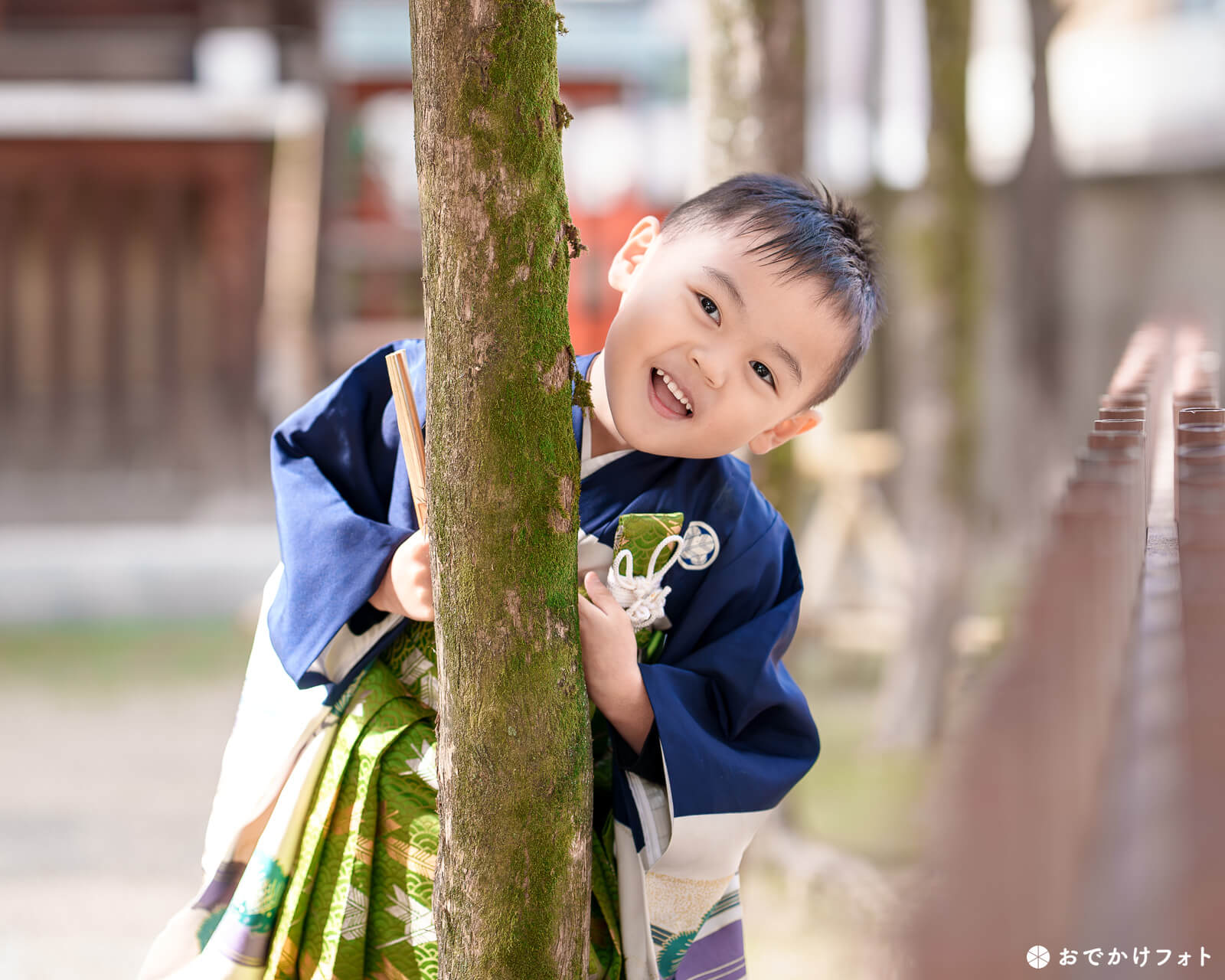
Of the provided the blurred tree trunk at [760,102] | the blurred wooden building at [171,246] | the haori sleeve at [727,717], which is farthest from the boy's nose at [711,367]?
the blurred wooden building at [171,246]

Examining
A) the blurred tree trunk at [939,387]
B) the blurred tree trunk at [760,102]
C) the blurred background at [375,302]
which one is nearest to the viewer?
the blurred tree trunk at [760,102]

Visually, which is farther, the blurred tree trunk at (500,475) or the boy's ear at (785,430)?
the boy's ear at (785,430)

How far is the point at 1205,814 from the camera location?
50cm

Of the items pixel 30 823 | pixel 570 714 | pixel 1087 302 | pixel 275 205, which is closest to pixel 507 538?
pixel 570 714

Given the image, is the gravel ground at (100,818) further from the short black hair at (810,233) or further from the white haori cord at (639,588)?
the short black hair at (810,233)

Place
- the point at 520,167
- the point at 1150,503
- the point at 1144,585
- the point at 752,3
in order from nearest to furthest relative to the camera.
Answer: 1. the point at 1144,585
2. the point at 520,167
3. the point at 1150,503
4. the point at 752,3

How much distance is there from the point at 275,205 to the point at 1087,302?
241 inches

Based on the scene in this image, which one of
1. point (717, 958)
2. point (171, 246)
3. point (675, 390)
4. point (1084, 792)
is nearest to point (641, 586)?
point (675, 390)

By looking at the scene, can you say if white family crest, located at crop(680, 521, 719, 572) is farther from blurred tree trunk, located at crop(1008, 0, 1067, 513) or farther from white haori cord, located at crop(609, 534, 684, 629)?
blurred tree trunk, located at crop(1008, 0, 1067, 513)

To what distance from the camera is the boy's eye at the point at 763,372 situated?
121 centimetres

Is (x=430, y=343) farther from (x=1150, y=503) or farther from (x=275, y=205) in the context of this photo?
(x=275, y=205)

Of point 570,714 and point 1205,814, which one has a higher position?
point 1205,814

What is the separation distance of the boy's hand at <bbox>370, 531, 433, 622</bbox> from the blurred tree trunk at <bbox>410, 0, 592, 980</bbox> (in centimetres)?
12

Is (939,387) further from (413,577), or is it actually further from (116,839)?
(413,577)
